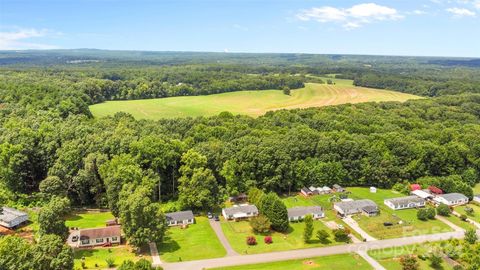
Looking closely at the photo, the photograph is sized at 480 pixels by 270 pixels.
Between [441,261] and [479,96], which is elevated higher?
[479,96]

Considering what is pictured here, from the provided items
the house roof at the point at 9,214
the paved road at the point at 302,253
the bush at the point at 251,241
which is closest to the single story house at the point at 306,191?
the paved road at the point at 302,253

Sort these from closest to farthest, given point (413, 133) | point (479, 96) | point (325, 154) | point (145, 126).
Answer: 1. point (325, 154)
2. point (145, 126)
3. point (413, 133)
4. point (479, 96)

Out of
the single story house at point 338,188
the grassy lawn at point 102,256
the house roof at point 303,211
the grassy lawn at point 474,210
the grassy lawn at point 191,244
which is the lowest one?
the grassy lawn at point 474,210

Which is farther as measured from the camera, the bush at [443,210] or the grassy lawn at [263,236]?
the bush at [443,210]

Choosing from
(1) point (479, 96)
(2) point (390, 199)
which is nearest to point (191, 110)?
(2) point (390, 199)

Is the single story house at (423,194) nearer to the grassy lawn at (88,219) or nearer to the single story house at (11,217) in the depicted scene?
the grassy lawn at (88,219)

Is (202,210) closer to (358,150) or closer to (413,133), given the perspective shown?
(358,150)

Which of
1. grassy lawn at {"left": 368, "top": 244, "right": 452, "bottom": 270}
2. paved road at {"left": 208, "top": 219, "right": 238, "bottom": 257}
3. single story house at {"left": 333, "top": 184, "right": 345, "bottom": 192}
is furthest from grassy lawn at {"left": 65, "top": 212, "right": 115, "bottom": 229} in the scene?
single story house at {"left": 333, "top": 184, "right": 345, "bottom": 192}
